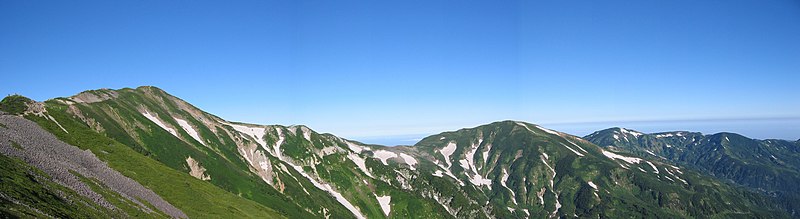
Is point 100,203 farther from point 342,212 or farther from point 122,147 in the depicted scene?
point 342,212

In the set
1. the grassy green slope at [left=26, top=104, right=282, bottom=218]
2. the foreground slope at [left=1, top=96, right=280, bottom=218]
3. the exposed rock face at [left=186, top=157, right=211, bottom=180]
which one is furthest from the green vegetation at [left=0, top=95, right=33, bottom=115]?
the exposed rock face at [left=186, top=157, right=211, bottom=180]

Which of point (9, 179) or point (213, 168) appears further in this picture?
point (213, 168)

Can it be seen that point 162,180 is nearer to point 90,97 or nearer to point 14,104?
point 14,104

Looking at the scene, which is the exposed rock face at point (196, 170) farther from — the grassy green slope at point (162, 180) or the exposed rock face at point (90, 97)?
the exposed rock face at point (90, 97)

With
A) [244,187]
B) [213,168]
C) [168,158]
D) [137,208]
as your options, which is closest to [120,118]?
[168,158]

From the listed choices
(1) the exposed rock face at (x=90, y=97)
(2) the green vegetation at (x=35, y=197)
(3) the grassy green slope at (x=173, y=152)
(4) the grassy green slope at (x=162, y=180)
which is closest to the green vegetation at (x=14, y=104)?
(4) the grassy green slope at (x=162, y=180)

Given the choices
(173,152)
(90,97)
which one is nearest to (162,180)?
(173,152)
